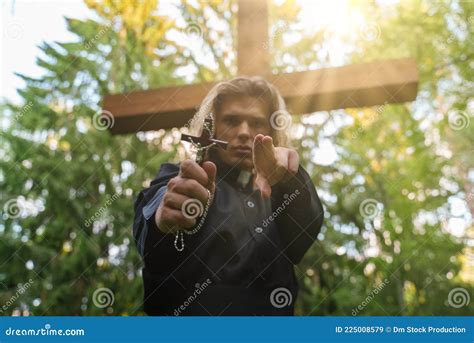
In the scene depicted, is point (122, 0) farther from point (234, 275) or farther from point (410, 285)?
point (410, 285)

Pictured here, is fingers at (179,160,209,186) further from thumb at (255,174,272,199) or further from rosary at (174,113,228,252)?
thumb at (255,174,272,199)

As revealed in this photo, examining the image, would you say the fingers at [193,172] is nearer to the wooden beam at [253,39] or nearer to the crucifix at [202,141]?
the crucifix at [202,141]

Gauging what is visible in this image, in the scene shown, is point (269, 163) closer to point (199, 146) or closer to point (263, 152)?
point (263, 152)

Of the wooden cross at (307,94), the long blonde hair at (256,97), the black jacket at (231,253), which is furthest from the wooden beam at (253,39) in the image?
the black jacket at (231,253)

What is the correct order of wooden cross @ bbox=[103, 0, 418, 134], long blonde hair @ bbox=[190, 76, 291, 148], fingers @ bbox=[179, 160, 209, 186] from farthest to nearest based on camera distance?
wooden cross @ bbox=[103, 0, 418, 134]
long blonde hair @ bbox=[190, 76, 291, 148]
fingers @ bbox=[179, 160, 209, 186]

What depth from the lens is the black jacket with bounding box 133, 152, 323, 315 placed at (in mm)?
1402

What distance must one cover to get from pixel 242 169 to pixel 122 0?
106 inches

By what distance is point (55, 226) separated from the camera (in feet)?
11.0

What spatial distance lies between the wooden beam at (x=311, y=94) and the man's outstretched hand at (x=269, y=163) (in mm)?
899

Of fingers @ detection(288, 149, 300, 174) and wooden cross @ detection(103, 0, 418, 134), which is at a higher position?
fingers @ detection(288, 149, 300, 174)

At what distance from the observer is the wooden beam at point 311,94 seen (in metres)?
2.06

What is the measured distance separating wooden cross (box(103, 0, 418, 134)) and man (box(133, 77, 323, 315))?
469 mm

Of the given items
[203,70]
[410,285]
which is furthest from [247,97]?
[410,285]

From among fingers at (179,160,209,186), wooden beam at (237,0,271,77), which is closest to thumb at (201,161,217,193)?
fingers at (179,160,209,186)
